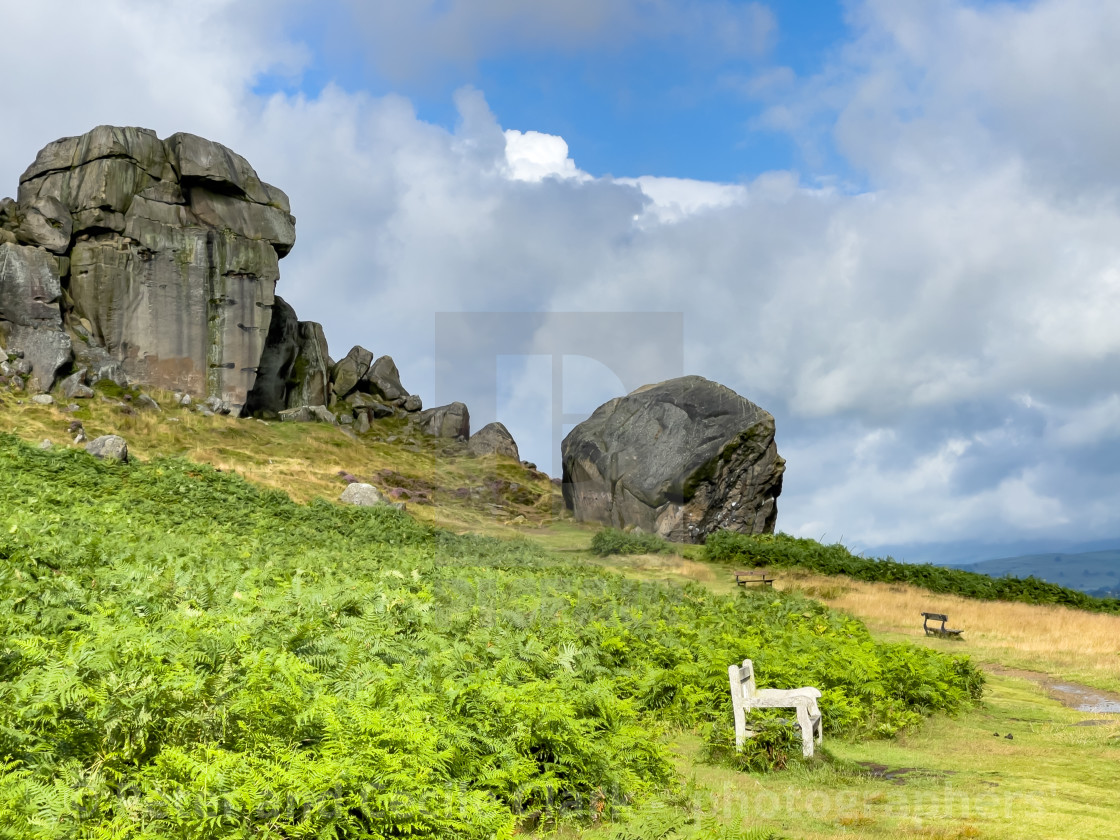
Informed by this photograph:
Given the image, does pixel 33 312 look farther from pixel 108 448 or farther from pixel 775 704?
pixel 775 704

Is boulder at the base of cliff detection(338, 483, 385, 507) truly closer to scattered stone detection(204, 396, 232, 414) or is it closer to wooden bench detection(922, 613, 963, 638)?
scattered stone detection(204, 396, 232, 414)

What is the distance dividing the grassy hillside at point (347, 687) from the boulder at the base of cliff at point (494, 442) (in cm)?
4673

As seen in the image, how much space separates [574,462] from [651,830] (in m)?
29.6

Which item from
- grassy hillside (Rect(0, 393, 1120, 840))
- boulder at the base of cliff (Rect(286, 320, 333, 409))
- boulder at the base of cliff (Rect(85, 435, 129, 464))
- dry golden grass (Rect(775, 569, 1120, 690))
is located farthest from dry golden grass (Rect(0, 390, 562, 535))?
grassy hillside (Rect(0, 393, 1120, 840))

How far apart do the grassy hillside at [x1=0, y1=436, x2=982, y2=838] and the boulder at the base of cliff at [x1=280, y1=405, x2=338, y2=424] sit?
38.0m

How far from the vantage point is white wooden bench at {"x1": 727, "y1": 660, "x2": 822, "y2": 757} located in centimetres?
791

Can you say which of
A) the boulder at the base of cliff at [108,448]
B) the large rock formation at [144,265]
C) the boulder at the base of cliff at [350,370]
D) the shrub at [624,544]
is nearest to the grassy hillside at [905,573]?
the shrub at [624,544]

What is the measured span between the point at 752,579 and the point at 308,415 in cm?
3605

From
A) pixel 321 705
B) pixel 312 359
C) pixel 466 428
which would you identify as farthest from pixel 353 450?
pixel 321 705

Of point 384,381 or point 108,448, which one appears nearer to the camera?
point 108,448

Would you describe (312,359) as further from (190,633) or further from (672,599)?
(190,633)

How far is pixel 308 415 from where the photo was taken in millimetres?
52812

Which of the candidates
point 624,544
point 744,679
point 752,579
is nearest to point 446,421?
point 624,544

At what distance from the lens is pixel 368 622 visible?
328 inches
